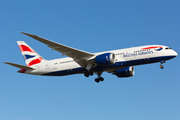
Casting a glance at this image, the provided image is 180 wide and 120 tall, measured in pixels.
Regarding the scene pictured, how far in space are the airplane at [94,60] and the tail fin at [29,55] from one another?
135cm

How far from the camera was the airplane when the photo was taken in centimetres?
3366

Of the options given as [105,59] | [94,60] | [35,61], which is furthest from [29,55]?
[105,59]

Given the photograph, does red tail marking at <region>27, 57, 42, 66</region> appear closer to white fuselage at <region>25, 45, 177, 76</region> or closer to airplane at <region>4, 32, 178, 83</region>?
airplane at <region>4, 32, 178, 83</region>

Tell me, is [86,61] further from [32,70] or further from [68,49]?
[32,70]

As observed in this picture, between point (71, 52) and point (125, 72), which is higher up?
point (71, 52)

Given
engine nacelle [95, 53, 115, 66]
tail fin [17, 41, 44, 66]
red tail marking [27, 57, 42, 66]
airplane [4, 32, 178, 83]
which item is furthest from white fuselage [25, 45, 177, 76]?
tail fin [17, 41, 44, 66]

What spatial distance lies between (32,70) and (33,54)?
11.7 ft

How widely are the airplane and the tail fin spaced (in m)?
1.35

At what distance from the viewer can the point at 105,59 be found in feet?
110

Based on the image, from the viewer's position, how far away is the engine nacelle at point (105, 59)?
33.4m

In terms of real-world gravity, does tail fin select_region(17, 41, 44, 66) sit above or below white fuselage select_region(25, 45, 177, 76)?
above

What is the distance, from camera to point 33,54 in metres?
41.4

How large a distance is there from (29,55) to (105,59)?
14.6 m

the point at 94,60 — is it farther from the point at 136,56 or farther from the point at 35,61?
the point at 35,61
